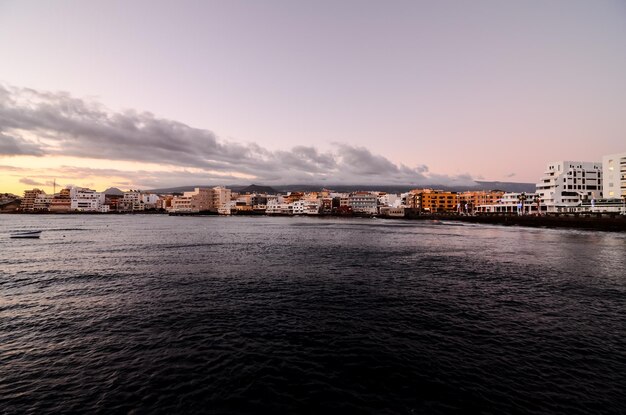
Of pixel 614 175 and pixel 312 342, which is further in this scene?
pixel 614 175

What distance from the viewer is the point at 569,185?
436 feet

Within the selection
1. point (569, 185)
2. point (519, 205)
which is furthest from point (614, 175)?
point (519, 205)

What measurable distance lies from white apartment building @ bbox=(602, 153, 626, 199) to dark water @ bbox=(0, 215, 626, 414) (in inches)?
4652

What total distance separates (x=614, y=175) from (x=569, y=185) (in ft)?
58.1

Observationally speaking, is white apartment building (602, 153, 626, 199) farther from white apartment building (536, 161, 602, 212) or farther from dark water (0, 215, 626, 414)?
dark water (0, 215, 626, 414)

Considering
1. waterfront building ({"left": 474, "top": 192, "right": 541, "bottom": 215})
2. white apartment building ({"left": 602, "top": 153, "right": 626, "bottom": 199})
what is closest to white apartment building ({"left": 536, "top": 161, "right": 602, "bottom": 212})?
waterfront building ({"left": 474, "top": 192, "right": 541, "bottom": 215})

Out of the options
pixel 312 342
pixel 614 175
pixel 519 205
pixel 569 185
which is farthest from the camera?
pixel 519 205

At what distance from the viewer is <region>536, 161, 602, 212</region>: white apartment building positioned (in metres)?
130

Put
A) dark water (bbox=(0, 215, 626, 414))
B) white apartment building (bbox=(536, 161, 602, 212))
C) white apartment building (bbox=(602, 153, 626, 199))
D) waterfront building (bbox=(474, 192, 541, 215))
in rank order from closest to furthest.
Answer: dark water (bbox=(0, 215, 626, 414)) → white apartment building (bbox=(602, 153, 626, 199)) → white apartment building (bbox=(536, 161, 602, 212)) → waterfront building (bbox=(474, 192, 541, 215))

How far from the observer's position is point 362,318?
18.6 meters

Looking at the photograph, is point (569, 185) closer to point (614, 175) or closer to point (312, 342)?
point (614, 175)

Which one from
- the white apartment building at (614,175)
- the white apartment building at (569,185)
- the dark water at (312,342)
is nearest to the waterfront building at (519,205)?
the white apartment building at (569,185)

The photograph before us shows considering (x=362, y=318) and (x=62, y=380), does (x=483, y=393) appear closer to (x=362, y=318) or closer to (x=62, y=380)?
(x=362, y=318)

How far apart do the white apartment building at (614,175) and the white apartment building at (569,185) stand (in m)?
10.5
